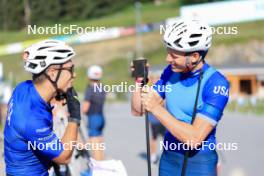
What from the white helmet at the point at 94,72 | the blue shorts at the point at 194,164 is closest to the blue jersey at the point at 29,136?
the blue shorts at the point at 194,164

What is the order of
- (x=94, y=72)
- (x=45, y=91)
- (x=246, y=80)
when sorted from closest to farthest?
(x=45, y=91)
(x=94, y=72)
(x=246, y=80)

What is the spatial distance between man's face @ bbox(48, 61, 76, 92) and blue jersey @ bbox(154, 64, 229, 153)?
66cm

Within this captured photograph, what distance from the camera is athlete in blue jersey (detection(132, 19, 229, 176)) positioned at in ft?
12.0

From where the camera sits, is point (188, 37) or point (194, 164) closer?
point (188, 37)

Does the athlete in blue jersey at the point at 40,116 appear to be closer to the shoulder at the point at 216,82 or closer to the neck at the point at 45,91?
the neck at the point at 45,91

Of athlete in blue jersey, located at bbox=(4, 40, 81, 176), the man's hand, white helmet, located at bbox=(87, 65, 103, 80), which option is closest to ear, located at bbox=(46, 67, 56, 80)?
athlete in blue jersey, located at bbox=(4, 40, 81, 176)

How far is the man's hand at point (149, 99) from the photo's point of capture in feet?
12.1

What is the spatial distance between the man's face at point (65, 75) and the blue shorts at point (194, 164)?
0.85 metres

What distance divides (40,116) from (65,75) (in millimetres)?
315

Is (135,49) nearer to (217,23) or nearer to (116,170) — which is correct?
(217,23)

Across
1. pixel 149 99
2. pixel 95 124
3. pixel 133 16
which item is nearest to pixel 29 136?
pixel 149 99

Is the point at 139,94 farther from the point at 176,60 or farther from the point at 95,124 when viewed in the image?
the point at 95,124

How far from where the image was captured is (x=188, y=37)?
12.3ft

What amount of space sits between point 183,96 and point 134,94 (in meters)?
0.36
